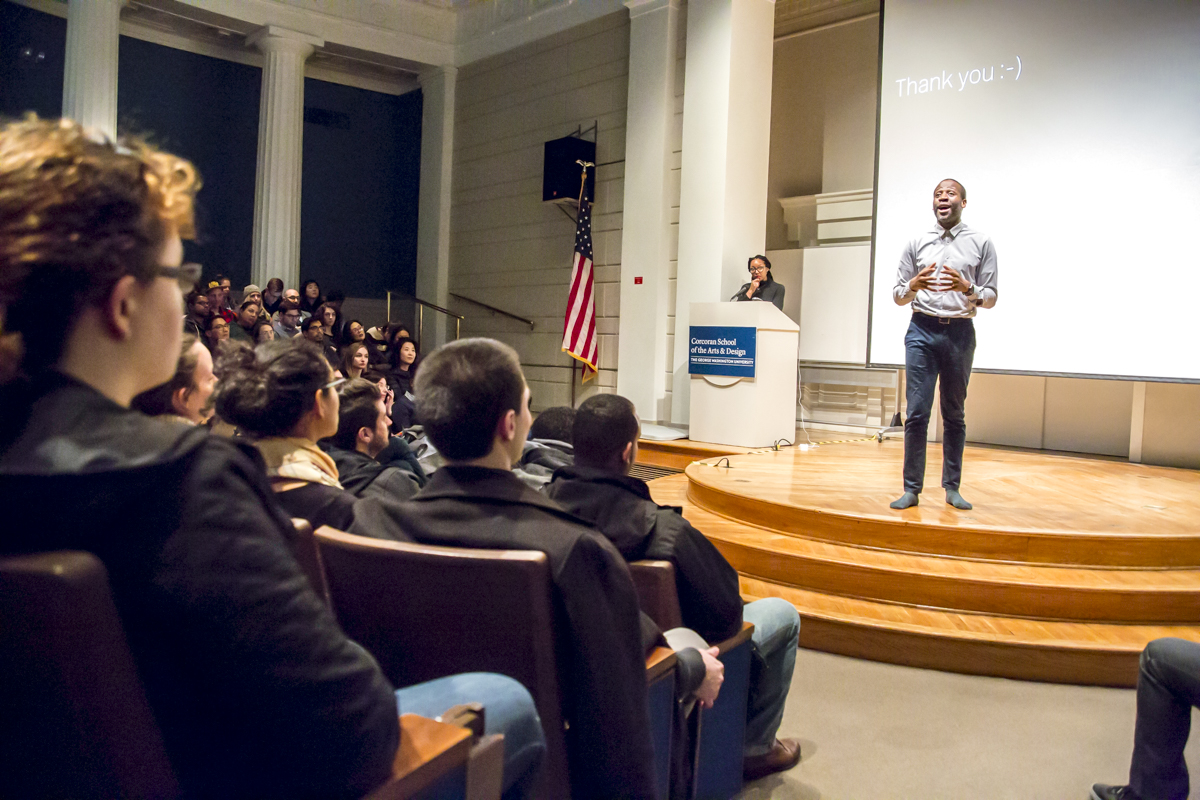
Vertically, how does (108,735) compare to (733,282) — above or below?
below

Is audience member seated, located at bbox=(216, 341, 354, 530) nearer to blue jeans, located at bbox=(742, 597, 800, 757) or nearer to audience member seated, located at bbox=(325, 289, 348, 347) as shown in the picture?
blue jeans, located at bbox=(742, 597, 800, 757)

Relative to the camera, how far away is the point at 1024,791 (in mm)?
1945

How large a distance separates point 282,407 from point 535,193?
22.8ft

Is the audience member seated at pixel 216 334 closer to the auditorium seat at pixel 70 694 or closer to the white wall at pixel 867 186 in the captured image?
the white wall at pixel 867 186

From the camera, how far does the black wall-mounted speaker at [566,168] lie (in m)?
7.57

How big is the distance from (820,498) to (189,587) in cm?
333

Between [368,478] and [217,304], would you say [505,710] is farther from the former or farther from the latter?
[217,304]

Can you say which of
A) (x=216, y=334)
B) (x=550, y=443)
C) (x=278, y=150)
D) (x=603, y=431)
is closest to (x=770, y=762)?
(x=603, y=431)

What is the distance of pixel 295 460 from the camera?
66.2 inches

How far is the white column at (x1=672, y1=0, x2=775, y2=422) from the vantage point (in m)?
6.50

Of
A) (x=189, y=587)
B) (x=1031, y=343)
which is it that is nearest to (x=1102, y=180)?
(x=1031, y=343)

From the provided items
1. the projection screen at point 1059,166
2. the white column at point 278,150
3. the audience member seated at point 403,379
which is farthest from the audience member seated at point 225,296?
the projection screen at point 1059,166

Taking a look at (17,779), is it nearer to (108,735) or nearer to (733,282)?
(108,735)

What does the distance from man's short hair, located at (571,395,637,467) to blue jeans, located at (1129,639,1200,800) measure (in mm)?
1108
